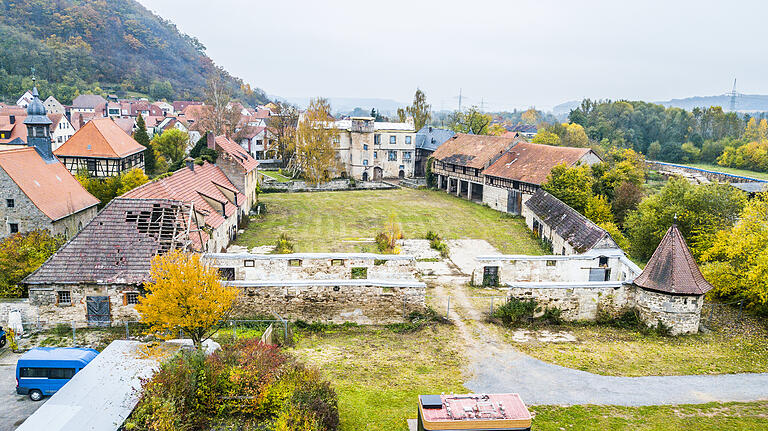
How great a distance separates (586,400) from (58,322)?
18.9m

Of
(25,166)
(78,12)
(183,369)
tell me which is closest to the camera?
(183,369)

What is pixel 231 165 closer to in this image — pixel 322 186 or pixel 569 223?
pixel 322 186

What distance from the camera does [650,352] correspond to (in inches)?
723

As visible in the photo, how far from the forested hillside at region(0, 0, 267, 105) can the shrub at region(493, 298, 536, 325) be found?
4397 inches

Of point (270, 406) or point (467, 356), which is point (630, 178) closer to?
point (467, 356)

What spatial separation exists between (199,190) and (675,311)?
24.9 metres

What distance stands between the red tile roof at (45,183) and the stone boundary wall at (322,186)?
2193cm

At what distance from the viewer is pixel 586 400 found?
14.9 m

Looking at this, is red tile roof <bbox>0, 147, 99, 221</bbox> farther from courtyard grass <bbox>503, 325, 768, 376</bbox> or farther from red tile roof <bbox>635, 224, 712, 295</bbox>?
red tile roof <bbox>635, 224, 712, 295</bbox>

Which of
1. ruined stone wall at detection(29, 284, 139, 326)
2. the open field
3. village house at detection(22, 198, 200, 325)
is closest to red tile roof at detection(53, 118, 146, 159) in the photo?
village house at detection(22, 198, 200, 325)

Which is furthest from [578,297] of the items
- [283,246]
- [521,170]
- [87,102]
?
[87,102]

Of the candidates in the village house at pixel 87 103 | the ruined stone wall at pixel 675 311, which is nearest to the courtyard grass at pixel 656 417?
the ruined stone wall at pixel 675 311

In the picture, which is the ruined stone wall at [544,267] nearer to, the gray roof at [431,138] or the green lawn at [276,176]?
the green lawn at [276,176]

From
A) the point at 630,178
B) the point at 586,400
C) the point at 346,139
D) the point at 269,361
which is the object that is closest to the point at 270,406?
the point at 269,361
